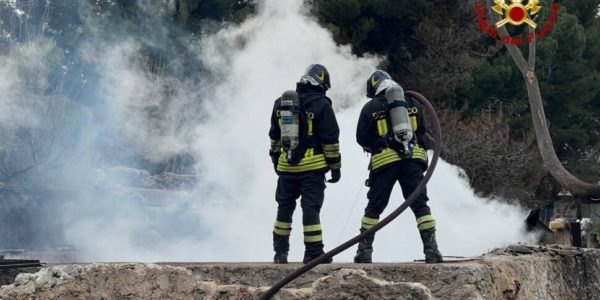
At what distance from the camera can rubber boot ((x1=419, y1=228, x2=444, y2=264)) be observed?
6035 millimetres

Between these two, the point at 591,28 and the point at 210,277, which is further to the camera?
the point at 591,28

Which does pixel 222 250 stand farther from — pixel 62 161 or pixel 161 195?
pixel 62 161

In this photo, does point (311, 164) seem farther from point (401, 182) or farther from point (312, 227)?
point (401, 182)

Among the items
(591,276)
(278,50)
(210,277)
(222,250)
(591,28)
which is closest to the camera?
(210,277)

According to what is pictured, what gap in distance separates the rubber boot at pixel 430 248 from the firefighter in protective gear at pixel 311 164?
2.44 feet

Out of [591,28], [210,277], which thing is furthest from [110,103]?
[210,277]

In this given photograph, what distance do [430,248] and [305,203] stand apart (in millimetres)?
949

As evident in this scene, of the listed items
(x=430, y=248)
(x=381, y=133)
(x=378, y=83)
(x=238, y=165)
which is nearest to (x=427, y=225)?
(x=430, y=248)

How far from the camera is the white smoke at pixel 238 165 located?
13828 mm

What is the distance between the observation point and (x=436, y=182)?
14797 mm

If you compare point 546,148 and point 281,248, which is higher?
point 546,148

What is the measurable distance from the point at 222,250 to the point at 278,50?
5047 millimetres

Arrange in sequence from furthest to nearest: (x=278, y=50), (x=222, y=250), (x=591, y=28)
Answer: (x=591, y=28)
(x=278, y=50)
(x=222, y=250)

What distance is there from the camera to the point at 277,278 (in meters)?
5.83
